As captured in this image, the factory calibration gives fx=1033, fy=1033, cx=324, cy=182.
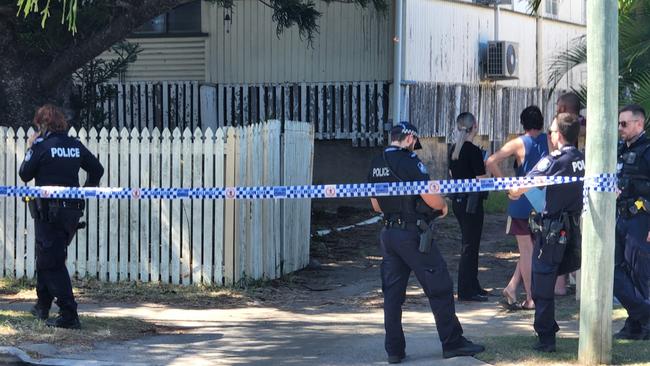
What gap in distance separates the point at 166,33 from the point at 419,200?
12.5 metres

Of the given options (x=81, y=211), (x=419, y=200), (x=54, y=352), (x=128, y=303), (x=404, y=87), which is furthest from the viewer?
(x=404, y=87)

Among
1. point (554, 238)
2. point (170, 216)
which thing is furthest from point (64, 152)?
point (554, 238)

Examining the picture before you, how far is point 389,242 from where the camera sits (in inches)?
294

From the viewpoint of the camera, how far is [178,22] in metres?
19.0

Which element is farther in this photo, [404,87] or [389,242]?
[404,87]

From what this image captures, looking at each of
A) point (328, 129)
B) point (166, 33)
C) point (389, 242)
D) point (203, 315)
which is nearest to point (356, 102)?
point (328, 129)

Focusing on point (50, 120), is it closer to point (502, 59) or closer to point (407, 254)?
point (407, 254)

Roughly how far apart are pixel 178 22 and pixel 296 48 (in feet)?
7.74

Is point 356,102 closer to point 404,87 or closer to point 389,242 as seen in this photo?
point 404,87

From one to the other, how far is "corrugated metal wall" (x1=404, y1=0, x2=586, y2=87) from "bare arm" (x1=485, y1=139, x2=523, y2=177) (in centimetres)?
839

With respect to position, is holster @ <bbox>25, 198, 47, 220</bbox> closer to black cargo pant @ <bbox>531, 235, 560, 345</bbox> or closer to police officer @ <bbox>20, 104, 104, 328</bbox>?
police officer @ <bbox>20, 104, 104, 328</bbox>

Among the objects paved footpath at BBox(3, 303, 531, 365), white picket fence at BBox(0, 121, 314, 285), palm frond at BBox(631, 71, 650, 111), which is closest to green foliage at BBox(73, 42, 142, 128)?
white picket fence at BBox(0, 121, 314, 285)

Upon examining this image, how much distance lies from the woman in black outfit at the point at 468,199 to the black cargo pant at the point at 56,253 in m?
3.70

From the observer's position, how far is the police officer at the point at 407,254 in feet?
24.1
